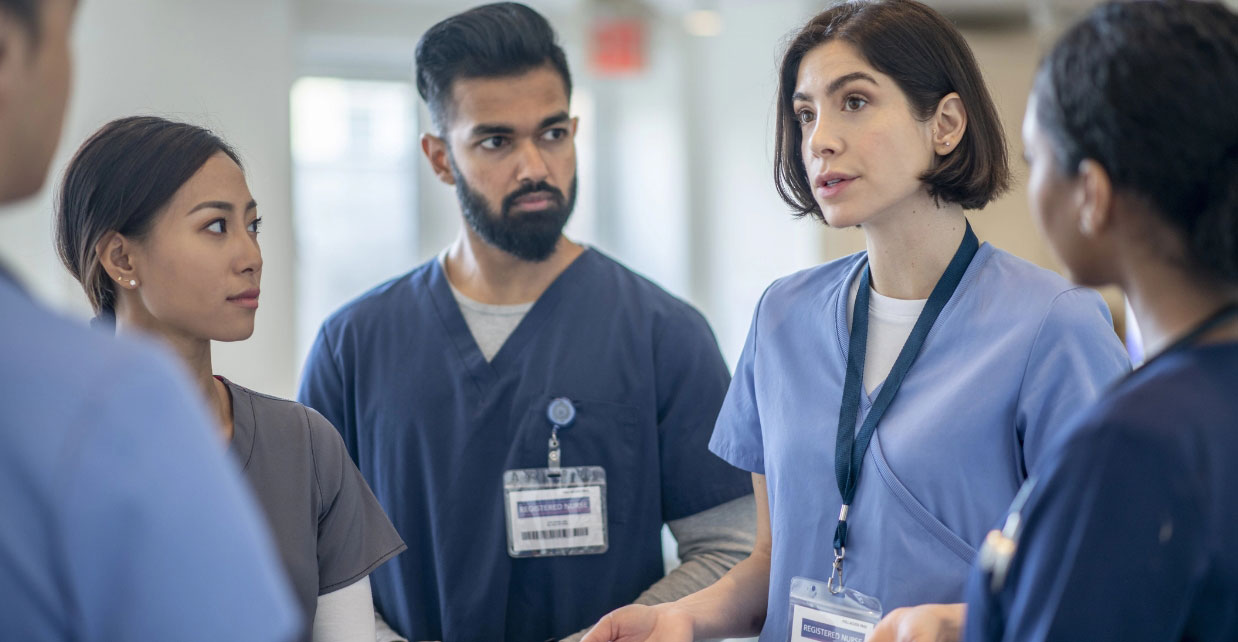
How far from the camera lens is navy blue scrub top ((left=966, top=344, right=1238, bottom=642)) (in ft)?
2.43

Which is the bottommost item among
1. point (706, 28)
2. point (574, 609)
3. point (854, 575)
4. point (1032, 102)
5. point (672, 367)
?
point (574, 609)

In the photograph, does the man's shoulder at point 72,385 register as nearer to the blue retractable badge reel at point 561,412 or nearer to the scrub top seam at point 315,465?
the scrub top seam at point 315,465

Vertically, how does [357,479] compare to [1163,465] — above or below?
below

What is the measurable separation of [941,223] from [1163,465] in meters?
0.66

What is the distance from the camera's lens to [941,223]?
1355 millimetres

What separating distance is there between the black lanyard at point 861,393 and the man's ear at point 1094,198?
0.46 meters

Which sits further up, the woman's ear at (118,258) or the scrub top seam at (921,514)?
the woman's ear at (118,258)

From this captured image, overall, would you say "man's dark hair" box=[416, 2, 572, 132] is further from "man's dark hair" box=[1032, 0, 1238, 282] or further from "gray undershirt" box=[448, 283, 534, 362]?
"man's dark hair" box=[1032, 0, 1238, 282]

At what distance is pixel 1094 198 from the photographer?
0.84 metres

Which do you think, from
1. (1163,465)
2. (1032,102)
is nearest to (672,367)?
(1032,102)

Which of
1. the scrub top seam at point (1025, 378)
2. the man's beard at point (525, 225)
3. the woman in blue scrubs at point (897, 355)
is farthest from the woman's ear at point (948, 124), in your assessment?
the man's beard at point (525, 225)

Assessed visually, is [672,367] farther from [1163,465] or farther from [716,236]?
[716,236]

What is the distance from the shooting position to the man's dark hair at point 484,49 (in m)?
1.84

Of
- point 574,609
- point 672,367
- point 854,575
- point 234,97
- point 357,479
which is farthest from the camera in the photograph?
point 234,97
